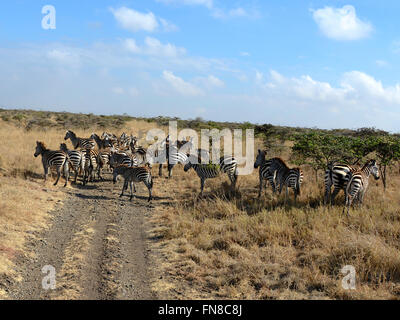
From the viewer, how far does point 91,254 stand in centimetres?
739

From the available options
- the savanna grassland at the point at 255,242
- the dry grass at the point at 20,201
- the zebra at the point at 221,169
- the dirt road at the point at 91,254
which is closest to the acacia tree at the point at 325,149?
the savanna grassland at the point at 255,242

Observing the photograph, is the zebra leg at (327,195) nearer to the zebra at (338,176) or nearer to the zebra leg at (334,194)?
the zebra at (338,176)

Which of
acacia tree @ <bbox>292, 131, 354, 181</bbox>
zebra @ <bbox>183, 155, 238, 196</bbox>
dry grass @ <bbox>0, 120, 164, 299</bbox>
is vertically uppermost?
acacia tree @ <bbox>292, 131, 354, 181</bbox>

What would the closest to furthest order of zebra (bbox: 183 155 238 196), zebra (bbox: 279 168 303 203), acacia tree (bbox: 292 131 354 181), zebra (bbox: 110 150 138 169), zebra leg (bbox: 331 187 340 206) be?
zebra leg (bbox: 331 187 340 206)
zebra (bbox: 279 168 303 203)
acacia tree (bbox: 292 131 354 181)
zebra (bbox: 183 155 238 196)
zebra (bbox: 110 150 138 169)

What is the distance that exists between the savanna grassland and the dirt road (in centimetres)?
32

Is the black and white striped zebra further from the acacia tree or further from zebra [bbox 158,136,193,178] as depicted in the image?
the acacia tree

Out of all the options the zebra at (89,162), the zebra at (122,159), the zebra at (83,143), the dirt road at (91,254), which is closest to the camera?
the dirt road at (91,254)

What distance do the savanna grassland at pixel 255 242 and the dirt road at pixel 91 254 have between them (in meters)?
0.32

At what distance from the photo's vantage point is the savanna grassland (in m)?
6.20

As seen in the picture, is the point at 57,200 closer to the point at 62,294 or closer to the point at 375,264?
the point at 62,294

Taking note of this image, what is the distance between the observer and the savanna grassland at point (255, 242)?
6195mm

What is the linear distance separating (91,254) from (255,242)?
3810mm

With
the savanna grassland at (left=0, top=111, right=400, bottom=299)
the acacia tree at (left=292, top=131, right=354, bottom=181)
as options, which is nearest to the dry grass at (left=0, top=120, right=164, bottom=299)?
the savanna grassland at (left=0, top=111, right=400, bottom=299)
